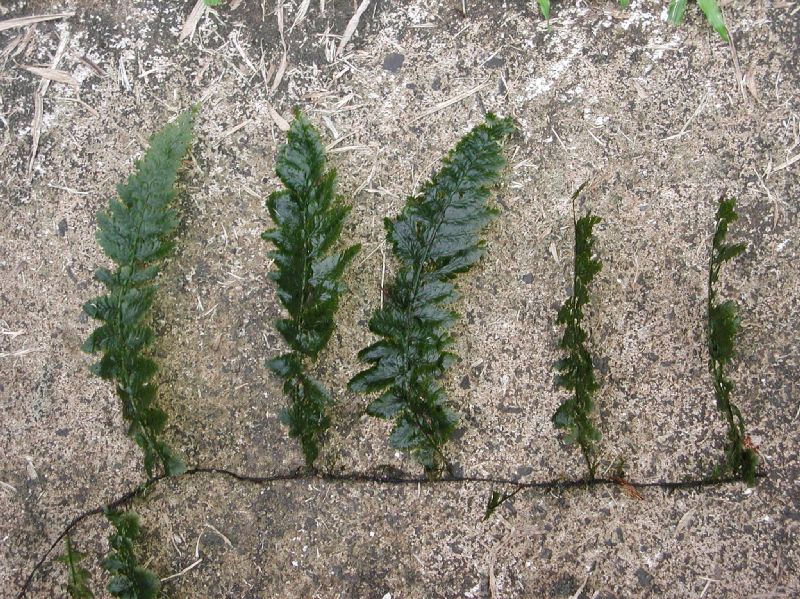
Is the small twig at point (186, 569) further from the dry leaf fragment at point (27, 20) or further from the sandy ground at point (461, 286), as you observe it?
the dry leaf fragment at point (27, 20)

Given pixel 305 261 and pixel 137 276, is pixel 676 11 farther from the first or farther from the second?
pixel 137 276

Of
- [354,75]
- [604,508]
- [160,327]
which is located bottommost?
[604,508]

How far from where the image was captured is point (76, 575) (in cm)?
256

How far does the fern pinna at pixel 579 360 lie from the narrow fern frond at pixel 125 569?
1647mm

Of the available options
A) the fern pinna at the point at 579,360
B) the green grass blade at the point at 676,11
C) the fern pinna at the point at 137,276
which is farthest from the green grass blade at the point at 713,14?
the fern pinna at the point at 137,276

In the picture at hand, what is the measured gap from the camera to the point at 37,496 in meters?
2.72

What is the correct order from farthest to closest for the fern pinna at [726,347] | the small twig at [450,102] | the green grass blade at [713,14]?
the small twig at [450,102]
the green grass blade at [713,14]
the fern pinna at [726,347]

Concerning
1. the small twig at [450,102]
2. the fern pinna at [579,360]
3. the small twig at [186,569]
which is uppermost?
the small twig at [450,102]

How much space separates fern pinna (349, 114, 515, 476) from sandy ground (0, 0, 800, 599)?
0.17 meters

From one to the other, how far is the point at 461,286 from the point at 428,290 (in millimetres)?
220

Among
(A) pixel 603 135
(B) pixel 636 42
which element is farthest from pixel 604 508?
(B) pixel 636 42

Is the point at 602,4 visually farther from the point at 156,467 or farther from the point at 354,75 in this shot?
the point at 156,467

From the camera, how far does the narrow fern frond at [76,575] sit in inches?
101

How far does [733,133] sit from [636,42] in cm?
52
